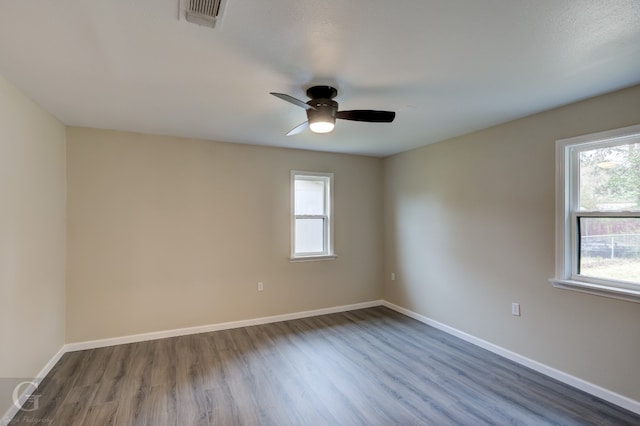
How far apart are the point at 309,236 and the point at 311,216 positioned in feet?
1.01

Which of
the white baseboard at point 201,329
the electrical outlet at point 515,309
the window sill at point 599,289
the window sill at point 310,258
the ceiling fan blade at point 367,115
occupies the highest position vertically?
the ceiling fan blade at point 367,115

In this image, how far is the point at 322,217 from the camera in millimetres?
4750

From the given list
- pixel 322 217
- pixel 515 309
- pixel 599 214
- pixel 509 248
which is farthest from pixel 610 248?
pixel 322 217

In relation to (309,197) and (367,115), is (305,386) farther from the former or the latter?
(309,197)

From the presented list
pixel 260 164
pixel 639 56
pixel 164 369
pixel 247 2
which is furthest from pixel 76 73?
pixel 639 56

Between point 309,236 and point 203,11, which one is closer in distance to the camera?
point 203,11

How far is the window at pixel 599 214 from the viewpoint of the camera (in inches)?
95.0

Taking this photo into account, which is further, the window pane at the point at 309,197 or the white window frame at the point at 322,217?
the window pane at the point at 309,197

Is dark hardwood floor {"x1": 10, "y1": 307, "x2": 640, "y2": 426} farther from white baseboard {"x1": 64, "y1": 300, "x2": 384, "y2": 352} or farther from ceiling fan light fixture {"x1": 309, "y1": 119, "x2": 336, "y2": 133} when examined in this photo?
ceiling fan light fixture {"x1": 309, "y1": 119, "x2": 336, "y2": 133}

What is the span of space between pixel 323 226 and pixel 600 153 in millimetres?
3264

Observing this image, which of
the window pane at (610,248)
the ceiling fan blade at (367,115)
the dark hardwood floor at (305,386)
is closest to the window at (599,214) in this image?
the window pane at (610,248)

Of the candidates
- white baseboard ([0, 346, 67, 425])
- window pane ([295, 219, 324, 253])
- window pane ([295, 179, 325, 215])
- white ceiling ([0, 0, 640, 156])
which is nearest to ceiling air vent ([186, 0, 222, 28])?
white ceiling ([0, 0, 640, 156])

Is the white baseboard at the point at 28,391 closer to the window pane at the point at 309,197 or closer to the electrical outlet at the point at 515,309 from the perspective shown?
the window pane at the point at 309,197

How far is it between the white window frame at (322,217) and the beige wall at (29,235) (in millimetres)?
2621
